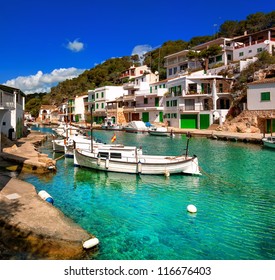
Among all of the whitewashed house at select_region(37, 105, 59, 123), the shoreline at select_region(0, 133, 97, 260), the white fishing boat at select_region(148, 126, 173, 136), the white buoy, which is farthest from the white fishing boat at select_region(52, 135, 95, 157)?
the whitewashed house at select_region(37, 105, 59, 123)

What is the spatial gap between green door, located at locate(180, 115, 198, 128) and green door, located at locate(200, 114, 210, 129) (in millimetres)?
1549

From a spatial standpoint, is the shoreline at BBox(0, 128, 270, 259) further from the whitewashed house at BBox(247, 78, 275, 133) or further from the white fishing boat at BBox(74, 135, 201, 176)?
the whitewashed house at BBox(247, 78, 275, 133)

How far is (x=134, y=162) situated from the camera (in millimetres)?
22484

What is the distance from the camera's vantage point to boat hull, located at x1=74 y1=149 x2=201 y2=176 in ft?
72.2

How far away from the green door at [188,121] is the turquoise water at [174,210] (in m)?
33.0

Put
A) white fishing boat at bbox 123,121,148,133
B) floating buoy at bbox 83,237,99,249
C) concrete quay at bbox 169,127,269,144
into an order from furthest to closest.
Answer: white fishing boat at bbox 123,121,148,133 < concrete quay at bbox 169,127,269,144 < floating buoy at bbox 83,237,99,249

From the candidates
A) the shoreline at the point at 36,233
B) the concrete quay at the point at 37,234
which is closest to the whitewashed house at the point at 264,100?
the shoreline at the point at 36,233

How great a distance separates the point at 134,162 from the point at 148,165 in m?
1.11

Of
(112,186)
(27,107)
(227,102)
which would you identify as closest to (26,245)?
(112,186)

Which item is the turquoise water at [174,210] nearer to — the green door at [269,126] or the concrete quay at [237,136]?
the concrete quay at [237,136]

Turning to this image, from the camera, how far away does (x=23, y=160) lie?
24.3m

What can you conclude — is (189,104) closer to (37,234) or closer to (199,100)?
(199,100)

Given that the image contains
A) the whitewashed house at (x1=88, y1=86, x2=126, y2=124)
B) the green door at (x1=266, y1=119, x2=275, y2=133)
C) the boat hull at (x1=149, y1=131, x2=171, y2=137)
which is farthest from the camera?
the whitewashed house at (x1=88, y1=86, x2=126, y2=124)
